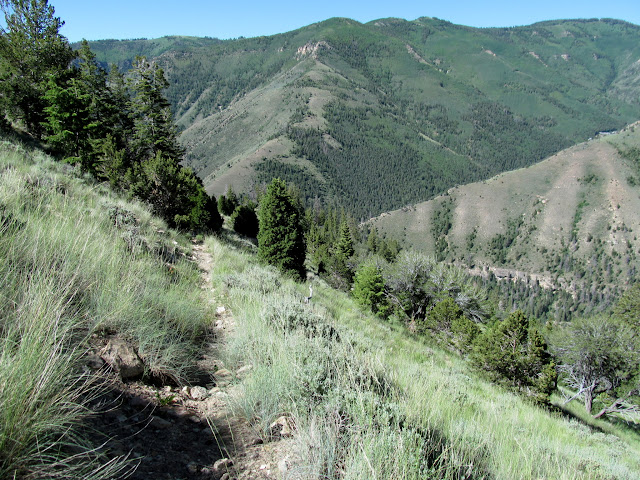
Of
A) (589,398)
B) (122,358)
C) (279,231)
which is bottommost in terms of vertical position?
(589,398)

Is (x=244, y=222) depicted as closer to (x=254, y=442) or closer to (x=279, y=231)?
(x=279, y=231)

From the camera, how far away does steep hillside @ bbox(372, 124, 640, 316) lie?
142m

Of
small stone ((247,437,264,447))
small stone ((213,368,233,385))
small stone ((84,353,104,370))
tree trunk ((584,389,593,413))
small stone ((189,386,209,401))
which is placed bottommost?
tree trunk ((584,389,593,413))

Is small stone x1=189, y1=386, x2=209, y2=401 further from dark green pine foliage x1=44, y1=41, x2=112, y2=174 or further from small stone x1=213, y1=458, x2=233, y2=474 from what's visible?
dark green pine foliage x1=44, y1=41, x2=112, y2=174

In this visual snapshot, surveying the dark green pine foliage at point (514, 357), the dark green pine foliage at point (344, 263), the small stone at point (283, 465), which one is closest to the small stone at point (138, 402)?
the small stone at point (283, 465)

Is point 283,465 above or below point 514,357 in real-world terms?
above

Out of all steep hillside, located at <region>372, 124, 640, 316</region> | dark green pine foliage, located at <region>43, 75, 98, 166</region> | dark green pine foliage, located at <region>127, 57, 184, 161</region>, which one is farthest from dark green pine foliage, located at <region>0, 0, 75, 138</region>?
steep hillside, located at <region>372, 124, 640, 316</region>

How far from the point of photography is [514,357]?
793 inches

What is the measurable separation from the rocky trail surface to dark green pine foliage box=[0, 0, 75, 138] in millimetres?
25192

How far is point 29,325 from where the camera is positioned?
211cm

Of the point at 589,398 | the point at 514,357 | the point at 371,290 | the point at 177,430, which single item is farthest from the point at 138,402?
the point at 589,398

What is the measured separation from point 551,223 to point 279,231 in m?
166

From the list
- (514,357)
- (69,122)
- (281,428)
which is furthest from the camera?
(69,122)

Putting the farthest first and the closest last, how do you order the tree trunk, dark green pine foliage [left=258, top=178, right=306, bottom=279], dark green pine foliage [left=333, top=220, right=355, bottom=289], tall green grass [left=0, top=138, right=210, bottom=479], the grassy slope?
the grassy slope, dark green pine foliage [left=333, top=220, right=355, bottom=289], dark green pine foliage [left=258, top=178, right=306, bottom=279], the tree trunk, tall green grass [left=0, top=138, right=210, bottom=479]
